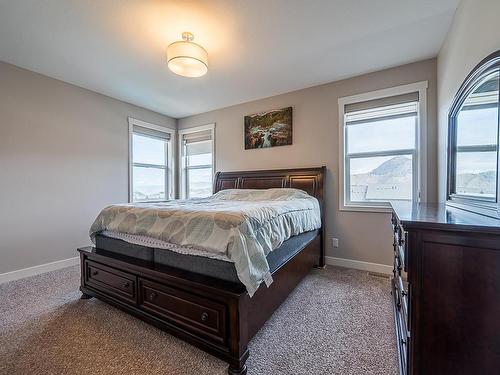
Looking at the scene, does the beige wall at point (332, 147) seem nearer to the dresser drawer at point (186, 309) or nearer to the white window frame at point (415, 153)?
the white window frame at point (415, 153)

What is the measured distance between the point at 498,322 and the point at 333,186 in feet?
8.27

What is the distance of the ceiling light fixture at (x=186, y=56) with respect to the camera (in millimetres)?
2104

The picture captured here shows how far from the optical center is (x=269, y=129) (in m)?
3.82

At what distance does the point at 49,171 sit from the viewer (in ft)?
10.2

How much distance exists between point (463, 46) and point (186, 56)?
88.5 inches

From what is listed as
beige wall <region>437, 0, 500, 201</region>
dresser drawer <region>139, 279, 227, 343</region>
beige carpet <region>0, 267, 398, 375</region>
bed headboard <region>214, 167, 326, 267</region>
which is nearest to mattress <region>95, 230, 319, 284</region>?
dresser drawer <region>139, 279, 227, 343</region>

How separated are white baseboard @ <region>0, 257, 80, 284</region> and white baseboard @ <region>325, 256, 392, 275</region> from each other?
3735 millimetres

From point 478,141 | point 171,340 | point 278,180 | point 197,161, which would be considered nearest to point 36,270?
point 171,340

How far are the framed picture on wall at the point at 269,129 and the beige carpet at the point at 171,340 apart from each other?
7.69ft

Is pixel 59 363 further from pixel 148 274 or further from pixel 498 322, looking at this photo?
pixel 498 322

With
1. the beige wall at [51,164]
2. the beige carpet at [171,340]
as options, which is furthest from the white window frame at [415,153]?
the beige wall at [51,164]

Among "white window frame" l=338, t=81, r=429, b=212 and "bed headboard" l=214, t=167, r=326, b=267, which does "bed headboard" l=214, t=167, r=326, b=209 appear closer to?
"bed headboard" l=214, t=167, r=326, b=267

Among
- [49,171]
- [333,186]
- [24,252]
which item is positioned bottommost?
[24,252]

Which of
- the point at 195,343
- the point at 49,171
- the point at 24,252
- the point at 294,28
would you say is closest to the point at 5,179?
the point at 49,171
